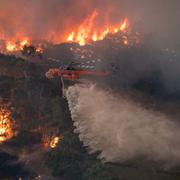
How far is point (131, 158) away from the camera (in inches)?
2525

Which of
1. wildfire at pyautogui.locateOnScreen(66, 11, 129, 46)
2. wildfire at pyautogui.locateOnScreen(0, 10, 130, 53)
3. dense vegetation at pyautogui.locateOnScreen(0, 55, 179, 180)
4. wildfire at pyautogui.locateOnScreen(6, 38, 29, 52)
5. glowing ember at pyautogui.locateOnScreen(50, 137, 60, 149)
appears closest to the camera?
dense vegetation at pyautogui.locateOnScreen(0, 55, 179, 180)

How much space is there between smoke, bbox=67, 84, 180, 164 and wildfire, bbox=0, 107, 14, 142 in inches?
1057

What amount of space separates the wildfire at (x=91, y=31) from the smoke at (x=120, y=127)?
205ft

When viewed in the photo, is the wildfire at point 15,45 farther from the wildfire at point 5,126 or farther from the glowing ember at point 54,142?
the glowing ember at point 54,142

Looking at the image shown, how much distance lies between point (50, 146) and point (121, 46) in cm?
4695

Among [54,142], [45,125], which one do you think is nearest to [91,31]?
[45,125]

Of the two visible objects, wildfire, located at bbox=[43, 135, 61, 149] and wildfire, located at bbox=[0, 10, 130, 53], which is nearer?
wildfire, located at bbox=[43, 135, 61, 149]

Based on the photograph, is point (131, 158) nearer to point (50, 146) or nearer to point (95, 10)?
point (50, 146)

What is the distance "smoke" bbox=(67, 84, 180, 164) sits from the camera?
59812 millimetres

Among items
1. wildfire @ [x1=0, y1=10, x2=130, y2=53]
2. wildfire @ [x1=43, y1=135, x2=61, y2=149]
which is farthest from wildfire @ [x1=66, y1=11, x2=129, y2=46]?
wildfire @ [x1=43, y1=135, x2=61, y2=149]

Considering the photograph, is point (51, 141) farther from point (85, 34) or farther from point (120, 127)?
point (85, 34)

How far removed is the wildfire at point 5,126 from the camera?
95.0m

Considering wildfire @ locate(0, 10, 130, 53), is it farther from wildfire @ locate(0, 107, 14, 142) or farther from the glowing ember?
the glowing ember

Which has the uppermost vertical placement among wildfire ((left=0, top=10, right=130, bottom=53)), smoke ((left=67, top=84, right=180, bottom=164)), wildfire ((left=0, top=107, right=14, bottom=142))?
wildfire ((left=0, top=10, right=130, bottom=53))
